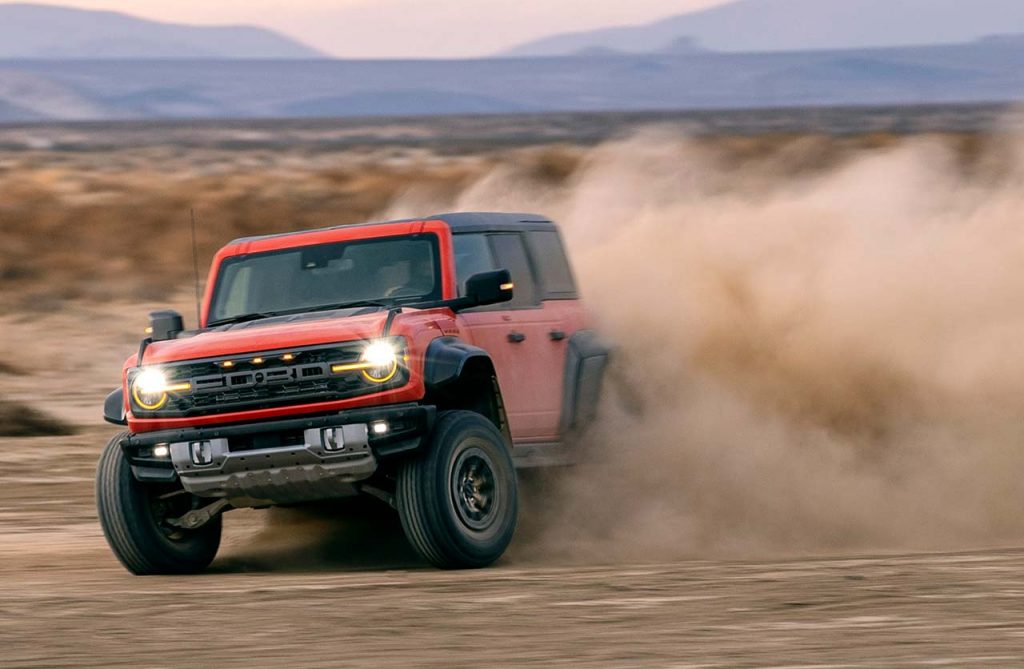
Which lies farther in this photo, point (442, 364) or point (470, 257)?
point (470, 257)

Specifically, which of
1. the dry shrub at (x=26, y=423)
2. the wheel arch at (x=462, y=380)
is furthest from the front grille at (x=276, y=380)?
the dry shrub at (x=26, y=423)

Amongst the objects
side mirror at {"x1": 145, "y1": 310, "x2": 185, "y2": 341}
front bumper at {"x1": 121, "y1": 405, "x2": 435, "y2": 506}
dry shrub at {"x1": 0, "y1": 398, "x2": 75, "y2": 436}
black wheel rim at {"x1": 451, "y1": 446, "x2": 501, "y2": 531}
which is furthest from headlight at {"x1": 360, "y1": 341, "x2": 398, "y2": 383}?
dry shrub at {"x1": 0, "y1": 398, "x2": 75, "y2": 436}

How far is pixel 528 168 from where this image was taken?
43875 mm

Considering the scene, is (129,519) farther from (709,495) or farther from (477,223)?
(709,495)

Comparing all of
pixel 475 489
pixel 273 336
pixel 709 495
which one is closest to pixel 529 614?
pixel 475 489

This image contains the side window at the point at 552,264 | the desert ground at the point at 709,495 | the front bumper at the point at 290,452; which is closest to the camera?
the desert ground at the point at 709,495

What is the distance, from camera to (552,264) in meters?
11.0

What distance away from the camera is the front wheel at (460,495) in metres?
8.77

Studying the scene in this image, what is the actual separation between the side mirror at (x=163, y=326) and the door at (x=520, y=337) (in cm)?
162

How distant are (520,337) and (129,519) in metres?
2.47

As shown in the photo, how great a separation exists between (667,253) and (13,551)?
541 centimetres

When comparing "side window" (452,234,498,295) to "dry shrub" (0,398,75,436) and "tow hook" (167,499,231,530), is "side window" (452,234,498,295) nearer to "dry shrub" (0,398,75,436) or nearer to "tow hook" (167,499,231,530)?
"tow hook" (167,499,231,530)

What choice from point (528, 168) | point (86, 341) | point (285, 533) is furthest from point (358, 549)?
point (528, 168)

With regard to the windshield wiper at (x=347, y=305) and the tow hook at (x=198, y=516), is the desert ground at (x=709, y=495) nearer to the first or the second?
the tow hook at (x=198, y=516)
